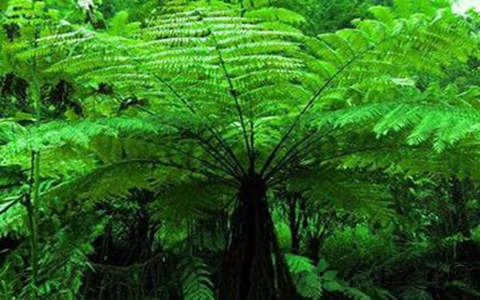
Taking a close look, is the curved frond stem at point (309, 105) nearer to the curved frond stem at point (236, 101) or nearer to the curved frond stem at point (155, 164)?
the curved frond stem at point (236, 101)

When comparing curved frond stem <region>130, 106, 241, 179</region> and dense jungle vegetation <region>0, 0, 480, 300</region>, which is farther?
curved frond stem <region>130, 106, 241, 179</region>

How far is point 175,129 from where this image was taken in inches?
62.4

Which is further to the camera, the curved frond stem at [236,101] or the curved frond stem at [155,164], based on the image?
the curved frond stem at [155,164]

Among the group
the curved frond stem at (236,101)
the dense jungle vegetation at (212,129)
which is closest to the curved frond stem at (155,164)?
the dense jungle vegetation at (212,129)

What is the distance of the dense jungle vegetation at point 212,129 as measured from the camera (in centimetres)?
152

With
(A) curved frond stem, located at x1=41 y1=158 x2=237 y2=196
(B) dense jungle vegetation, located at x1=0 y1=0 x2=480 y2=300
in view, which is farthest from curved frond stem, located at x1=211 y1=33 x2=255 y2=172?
(A) curved frond stem, located at x1=41 y1=158 x2=237 y2=196

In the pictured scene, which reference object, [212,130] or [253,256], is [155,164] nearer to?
[212,130]

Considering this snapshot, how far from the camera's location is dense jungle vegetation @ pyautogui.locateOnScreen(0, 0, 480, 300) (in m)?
1.52

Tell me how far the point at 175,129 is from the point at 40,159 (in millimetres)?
497

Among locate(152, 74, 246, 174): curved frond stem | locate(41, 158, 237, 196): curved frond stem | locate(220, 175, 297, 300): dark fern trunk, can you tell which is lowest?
locate(220, 175, 297, 300): dark fern trunk

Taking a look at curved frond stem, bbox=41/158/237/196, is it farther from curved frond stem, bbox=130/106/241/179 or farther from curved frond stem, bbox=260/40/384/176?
curved frond stem, bbox=260/40/384/176

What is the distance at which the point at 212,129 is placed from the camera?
168cm

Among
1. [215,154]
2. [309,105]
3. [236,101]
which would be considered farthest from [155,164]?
[309,105]

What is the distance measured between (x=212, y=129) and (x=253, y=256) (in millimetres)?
446
